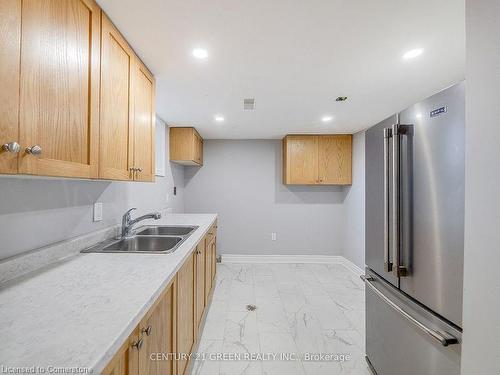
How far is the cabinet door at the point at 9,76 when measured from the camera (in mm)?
642

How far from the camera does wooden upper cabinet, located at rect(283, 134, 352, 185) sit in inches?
147

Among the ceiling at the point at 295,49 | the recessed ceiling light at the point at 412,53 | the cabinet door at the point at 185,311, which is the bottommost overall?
the cabinet door at the point at 185,311

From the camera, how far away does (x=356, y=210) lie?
141 inches

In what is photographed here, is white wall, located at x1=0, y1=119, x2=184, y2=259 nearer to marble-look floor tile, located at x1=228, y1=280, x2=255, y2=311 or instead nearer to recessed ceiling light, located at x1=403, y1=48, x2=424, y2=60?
marble-look floor tile, located at x1=228, y1=280, x2=255, y2=311

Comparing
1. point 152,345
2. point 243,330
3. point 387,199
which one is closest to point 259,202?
point 243,330

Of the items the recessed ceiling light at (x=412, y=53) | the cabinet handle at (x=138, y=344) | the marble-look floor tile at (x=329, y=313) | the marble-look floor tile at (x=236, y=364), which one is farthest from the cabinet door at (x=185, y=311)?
the recessed ceiling light at (x=412, y=53)

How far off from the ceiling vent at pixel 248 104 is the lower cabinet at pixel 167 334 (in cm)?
154

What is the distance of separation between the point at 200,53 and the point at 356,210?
3.19 meters

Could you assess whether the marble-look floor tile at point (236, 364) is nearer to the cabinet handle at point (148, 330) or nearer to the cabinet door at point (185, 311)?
the cabinet door at point (185, 311)

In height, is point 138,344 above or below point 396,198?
below

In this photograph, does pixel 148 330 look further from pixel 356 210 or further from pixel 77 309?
pixel 356 210

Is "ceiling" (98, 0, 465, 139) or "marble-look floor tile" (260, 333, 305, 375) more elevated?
"ceiling" (98, 0, 465, 139)

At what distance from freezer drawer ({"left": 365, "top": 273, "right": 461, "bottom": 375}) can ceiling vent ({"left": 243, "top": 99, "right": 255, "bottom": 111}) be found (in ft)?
6.13

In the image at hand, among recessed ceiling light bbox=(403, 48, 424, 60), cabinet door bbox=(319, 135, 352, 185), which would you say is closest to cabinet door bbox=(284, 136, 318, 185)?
cabinet door bbox=(319, 135, 352, 185)
